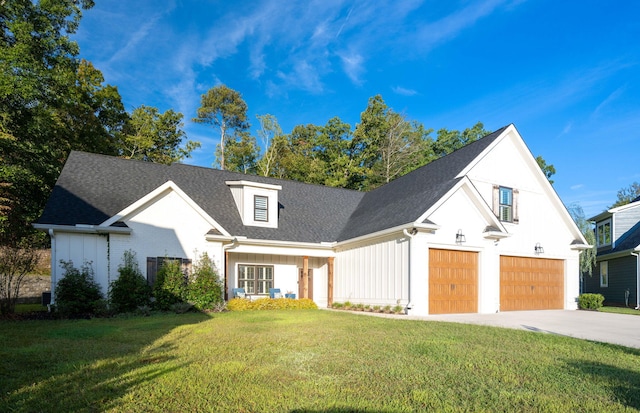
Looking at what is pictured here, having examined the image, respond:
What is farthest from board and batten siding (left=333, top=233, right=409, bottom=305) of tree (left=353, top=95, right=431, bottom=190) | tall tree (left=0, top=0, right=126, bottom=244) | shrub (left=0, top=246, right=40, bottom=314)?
tree (left=353, top=95, right=431, bottom=190)

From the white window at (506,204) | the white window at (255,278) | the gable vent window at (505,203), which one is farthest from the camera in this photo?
the white window at (255,278)

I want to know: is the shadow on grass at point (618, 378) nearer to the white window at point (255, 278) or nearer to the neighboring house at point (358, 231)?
the neighboring house at point (358, 231)

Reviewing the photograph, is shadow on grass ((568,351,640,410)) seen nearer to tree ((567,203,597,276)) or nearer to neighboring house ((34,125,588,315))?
neighboring house ((34,125,588,315))

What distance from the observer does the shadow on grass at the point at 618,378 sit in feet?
14.6

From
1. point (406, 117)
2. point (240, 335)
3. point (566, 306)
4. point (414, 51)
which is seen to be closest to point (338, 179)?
point (406, 117)

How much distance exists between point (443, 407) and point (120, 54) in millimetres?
30061

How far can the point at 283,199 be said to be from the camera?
20594 millimetres

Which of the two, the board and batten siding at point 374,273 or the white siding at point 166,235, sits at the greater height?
the white siding at point 166,235

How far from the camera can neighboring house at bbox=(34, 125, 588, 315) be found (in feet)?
46.4

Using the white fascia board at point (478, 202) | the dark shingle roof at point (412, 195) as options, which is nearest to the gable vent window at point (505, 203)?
the white fascia board at point (478, 202)

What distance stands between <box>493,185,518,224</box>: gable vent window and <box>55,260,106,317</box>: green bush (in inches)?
599

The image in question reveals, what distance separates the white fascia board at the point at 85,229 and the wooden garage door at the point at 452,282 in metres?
10.8

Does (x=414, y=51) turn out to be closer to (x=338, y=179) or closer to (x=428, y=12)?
(x=428, y=12)

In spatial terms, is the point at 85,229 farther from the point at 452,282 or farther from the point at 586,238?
the point at 586,238
